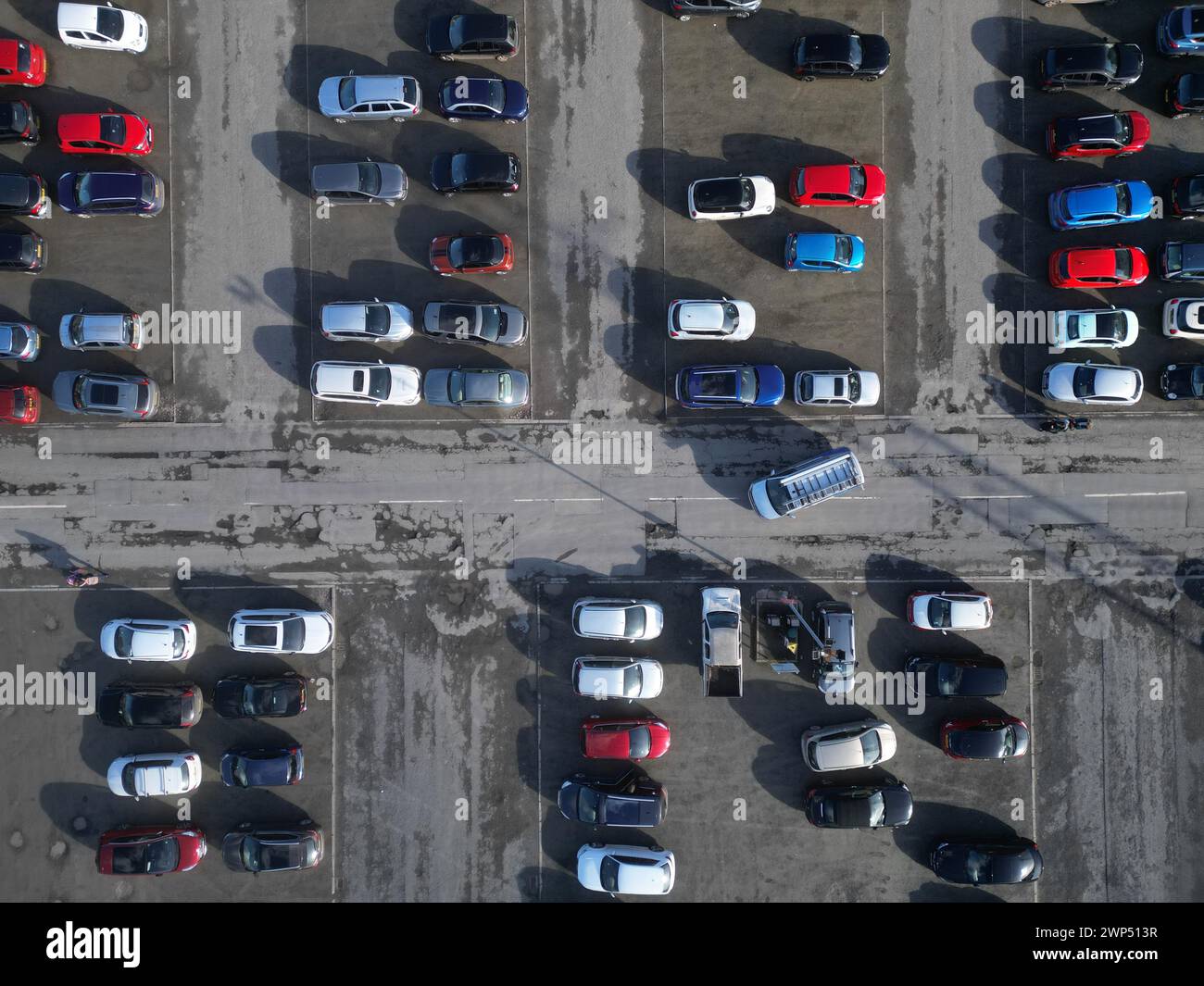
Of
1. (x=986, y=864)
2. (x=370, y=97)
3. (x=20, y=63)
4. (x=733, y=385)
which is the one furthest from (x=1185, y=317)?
(x=20, y=63)

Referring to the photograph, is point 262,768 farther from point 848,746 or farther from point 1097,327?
point 1097,327

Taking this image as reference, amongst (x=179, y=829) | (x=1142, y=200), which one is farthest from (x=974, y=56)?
(x=179, y=829)

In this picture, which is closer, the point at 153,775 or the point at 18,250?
the point at 153,775

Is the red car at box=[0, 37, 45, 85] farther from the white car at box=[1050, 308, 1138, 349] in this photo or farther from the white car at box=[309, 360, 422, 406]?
the white car at box=[1050, 308, 1138, 349]

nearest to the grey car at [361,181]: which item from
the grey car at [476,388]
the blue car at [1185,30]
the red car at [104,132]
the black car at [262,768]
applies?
the red car at [104,132]
